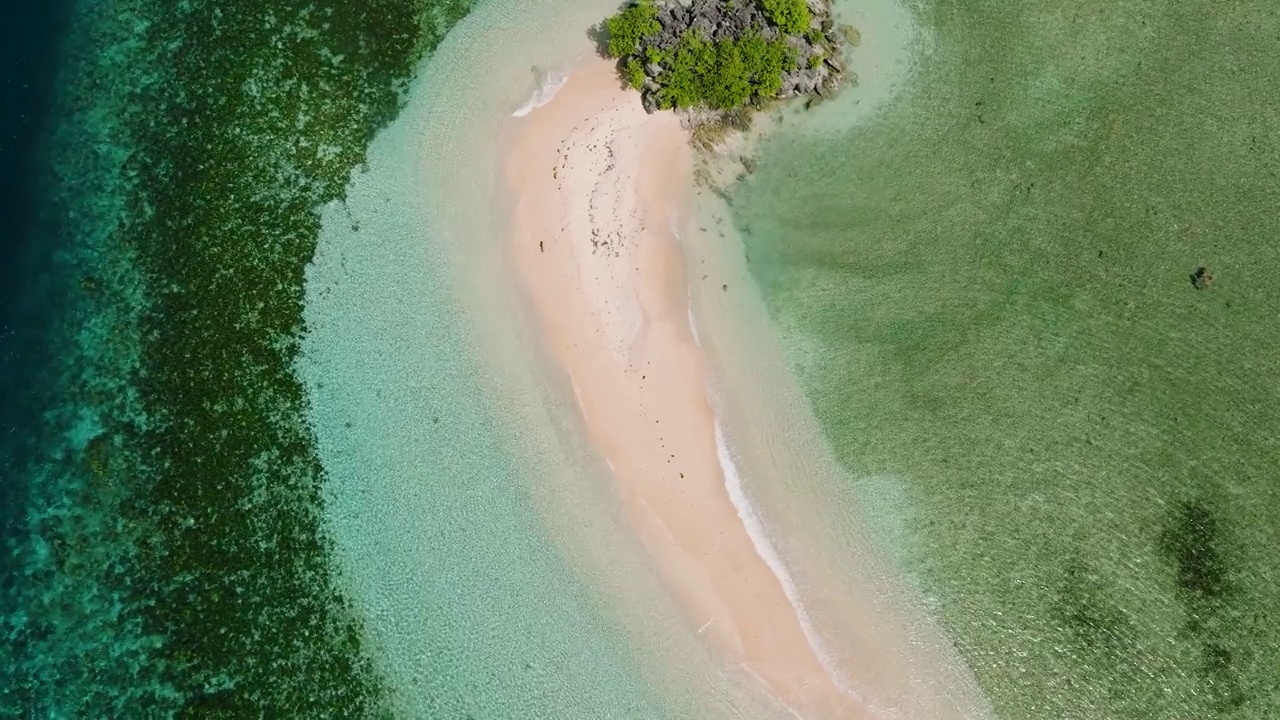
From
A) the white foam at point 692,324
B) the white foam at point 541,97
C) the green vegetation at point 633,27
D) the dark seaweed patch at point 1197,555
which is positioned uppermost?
the green vegetation at point 633,27

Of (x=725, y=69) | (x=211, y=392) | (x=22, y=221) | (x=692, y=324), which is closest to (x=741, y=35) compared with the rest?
(x=725, y=69)

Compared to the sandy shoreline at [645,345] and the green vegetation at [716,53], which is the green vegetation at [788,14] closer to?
the green vegetation at [716,53]

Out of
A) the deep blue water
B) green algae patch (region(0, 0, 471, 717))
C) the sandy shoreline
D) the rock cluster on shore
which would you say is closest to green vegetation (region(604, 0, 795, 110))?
the rock cluster on shore

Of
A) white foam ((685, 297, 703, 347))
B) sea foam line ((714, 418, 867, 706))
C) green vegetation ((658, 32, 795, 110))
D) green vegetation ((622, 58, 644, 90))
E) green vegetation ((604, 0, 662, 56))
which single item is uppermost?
green vegetation ((604, 0, 662, 56))

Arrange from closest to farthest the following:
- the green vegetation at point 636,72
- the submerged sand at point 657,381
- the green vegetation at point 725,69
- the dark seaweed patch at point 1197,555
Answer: the submerged sand at point 657,381 < the dark seaweed patch at point 1197,555 < the green vegetation at point 725,69 < the green vegetation at point 636,72

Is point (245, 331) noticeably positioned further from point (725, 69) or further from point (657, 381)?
point (725, 69)

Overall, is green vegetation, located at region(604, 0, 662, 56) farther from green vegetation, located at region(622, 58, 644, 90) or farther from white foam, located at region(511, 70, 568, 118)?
white foam, located at region(511, 70, 568, 118)

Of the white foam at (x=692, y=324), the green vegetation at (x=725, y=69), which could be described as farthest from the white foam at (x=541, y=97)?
the white foam at (x=692, y=324)
